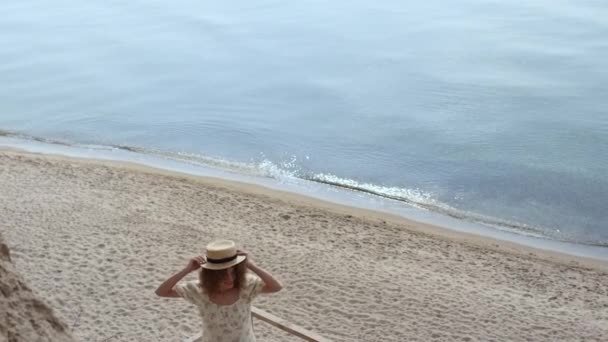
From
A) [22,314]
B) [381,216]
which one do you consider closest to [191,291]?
[22,314]

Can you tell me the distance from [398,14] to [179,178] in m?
14.7

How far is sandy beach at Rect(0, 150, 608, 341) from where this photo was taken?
7.73 metres

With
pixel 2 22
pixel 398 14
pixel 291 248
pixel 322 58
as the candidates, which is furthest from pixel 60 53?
pixel 291 248

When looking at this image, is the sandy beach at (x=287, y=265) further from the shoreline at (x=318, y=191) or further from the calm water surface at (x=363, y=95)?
the calm water surface at (x=363, y=95)

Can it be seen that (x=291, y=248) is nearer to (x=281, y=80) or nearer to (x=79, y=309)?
(x=79, y=309)

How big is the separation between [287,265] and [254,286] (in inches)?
192

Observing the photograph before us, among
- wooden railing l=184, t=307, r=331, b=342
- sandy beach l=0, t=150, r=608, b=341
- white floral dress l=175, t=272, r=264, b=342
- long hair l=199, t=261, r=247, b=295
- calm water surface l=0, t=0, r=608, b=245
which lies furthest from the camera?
calm water surface l=0, t=0, r=608, b=245

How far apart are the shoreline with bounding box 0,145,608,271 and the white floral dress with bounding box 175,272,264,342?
7570 millimetres

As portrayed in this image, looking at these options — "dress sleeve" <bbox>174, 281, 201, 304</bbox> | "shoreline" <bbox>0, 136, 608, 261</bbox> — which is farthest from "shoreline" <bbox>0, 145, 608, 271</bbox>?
"dress sleeve" <bbox>174, 281, 201, 304</bbox>

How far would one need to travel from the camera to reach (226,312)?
4.20m

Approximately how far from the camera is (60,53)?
78.2 ft

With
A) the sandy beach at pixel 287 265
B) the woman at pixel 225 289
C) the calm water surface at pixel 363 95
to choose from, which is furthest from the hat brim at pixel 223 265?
the calm water surface at pixel 363 95

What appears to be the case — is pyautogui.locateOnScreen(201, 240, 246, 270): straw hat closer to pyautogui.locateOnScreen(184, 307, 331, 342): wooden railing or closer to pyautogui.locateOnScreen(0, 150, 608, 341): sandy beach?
pyautogui.locateOnScreen(184, 307, 331, 342): wooden railing

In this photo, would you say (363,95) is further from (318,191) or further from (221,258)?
(221,258)
